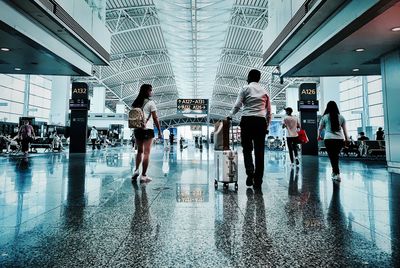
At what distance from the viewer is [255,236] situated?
2012 mm

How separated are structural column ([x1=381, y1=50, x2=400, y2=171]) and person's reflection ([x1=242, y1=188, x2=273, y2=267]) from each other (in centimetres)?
626

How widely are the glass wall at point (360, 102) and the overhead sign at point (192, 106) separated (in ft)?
45.6

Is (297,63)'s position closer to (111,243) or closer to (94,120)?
(111,243)

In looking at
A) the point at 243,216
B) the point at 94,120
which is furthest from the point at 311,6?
the point at 94,120

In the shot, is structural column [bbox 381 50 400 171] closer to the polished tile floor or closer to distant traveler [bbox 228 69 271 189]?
the polished tile floor

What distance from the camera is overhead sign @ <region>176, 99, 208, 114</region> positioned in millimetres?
26094

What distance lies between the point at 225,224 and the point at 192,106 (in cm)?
2420

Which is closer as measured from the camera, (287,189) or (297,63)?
(287,189)

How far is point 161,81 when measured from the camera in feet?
158

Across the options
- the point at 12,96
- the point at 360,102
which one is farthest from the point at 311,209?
the point at 12,96

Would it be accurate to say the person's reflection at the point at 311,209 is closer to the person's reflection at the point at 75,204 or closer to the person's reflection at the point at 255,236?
the person's reflection at the point at 255,236

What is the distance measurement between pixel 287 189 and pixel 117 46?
28500 mm

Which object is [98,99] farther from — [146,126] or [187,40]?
[146,126]

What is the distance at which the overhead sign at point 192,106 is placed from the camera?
85.6 ft
